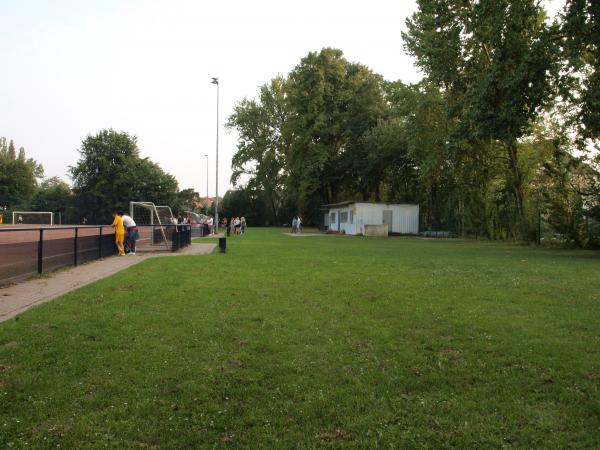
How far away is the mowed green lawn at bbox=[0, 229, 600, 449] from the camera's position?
3.92 meters

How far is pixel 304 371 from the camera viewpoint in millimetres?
5273

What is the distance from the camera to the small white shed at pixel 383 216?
4456 cm

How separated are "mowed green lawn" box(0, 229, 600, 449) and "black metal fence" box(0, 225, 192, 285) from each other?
2610 mm

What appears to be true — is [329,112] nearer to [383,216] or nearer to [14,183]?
[383,216]

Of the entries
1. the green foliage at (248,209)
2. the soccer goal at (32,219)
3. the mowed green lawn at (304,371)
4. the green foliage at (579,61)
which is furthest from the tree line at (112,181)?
the mowed green lawn at (304,371)

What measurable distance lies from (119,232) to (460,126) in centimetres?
1416

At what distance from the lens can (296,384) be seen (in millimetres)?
4887

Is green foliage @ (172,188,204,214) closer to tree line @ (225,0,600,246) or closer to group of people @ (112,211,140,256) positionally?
tree line @ (225,0,600,246)

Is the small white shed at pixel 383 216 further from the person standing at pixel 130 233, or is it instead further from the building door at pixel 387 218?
the person standing at pixel 130 233

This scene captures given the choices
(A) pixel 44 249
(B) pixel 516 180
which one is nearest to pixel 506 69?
(B) pixel 516 180

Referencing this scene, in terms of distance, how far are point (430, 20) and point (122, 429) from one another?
2410 centimetres

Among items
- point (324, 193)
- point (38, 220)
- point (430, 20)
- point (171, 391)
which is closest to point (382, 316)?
point (171, 391)

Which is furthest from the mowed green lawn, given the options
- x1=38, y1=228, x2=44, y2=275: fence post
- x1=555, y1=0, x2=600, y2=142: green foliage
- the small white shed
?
the small white shed

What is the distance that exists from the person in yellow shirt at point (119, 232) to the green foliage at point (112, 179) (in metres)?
48.0
